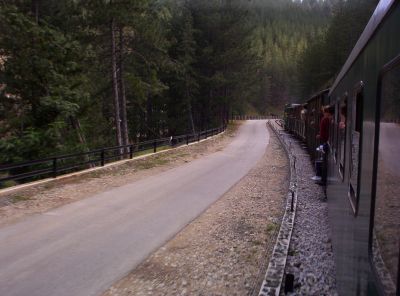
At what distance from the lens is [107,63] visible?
25375 millimetres

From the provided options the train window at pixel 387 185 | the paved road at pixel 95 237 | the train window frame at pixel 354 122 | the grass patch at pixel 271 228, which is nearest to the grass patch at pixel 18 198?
the paved road at pixel 95 237

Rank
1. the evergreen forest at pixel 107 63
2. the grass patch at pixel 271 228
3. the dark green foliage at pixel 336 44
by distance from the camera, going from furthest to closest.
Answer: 1. the dark green foliage at pixel 336 44
2. the evergreen forest at pixel 107 63
3. the grass patch at pixel 271 228

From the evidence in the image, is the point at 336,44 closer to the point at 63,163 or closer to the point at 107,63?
the point at 107,63

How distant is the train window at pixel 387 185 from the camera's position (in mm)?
1903

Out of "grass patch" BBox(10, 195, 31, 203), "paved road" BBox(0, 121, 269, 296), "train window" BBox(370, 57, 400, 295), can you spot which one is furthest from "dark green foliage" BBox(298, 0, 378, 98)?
"train window" BBox(370, 57, 400, 295)

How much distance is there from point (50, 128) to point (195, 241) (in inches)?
432

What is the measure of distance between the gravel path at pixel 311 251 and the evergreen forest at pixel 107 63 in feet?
32.2

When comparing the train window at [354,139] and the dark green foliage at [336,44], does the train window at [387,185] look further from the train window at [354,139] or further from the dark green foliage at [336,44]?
the dark green foliage at [336,44]

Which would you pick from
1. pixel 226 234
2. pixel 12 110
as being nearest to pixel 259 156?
pixel 12 110

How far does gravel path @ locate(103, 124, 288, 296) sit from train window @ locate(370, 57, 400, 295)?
3762mm

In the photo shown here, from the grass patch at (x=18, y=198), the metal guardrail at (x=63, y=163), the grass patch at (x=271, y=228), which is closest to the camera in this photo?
the grass patch at (x=271, y=228)

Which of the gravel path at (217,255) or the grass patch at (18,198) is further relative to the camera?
the grass patch at (18,198)

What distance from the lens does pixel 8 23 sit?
16.6m

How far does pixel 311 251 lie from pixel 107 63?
20.8 metres
